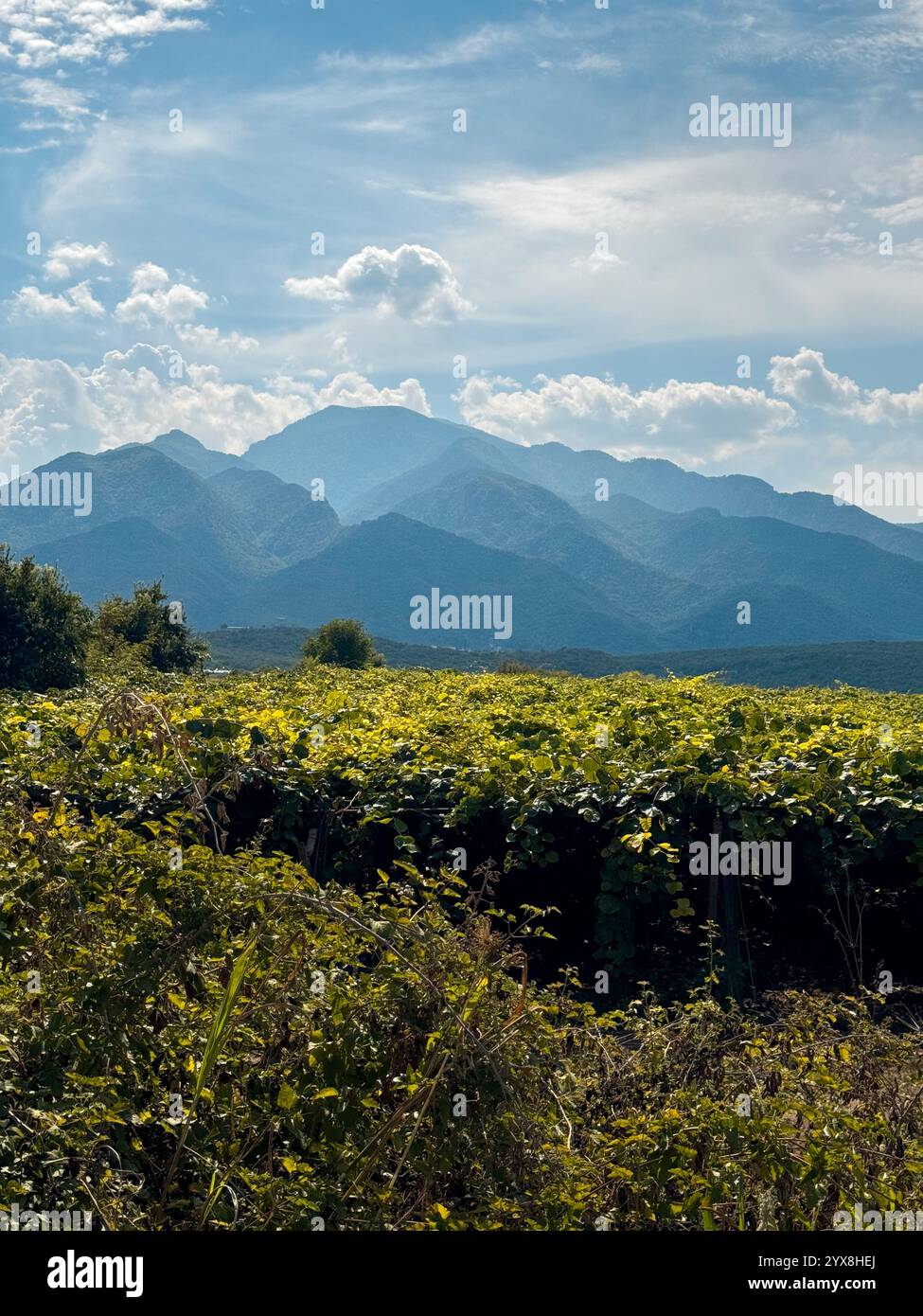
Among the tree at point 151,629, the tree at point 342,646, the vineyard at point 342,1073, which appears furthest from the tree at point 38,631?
the tree at point 342,646

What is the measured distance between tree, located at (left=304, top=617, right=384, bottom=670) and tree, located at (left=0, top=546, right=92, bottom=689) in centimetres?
2263

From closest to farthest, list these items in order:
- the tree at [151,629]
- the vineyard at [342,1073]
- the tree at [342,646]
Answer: the vineyard at [342,1073], the tree at [151,629], the tree at [342,646]

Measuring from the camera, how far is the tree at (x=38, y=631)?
2455cm

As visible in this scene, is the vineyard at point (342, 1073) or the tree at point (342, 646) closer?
the vineyard at point (342, 1073)

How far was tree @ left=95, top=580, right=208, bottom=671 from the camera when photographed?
1355 inches

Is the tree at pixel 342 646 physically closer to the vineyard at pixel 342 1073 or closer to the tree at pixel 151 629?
the tree at pixel 151 629

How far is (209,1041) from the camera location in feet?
9.71

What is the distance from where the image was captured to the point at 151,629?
35594 mm

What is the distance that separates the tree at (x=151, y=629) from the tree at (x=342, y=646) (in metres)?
11.8

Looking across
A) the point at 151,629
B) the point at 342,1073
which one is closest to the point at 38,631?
the point at 151,629

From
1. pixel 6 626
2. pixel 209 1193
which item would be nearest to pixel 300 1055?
pixel 209 1193
